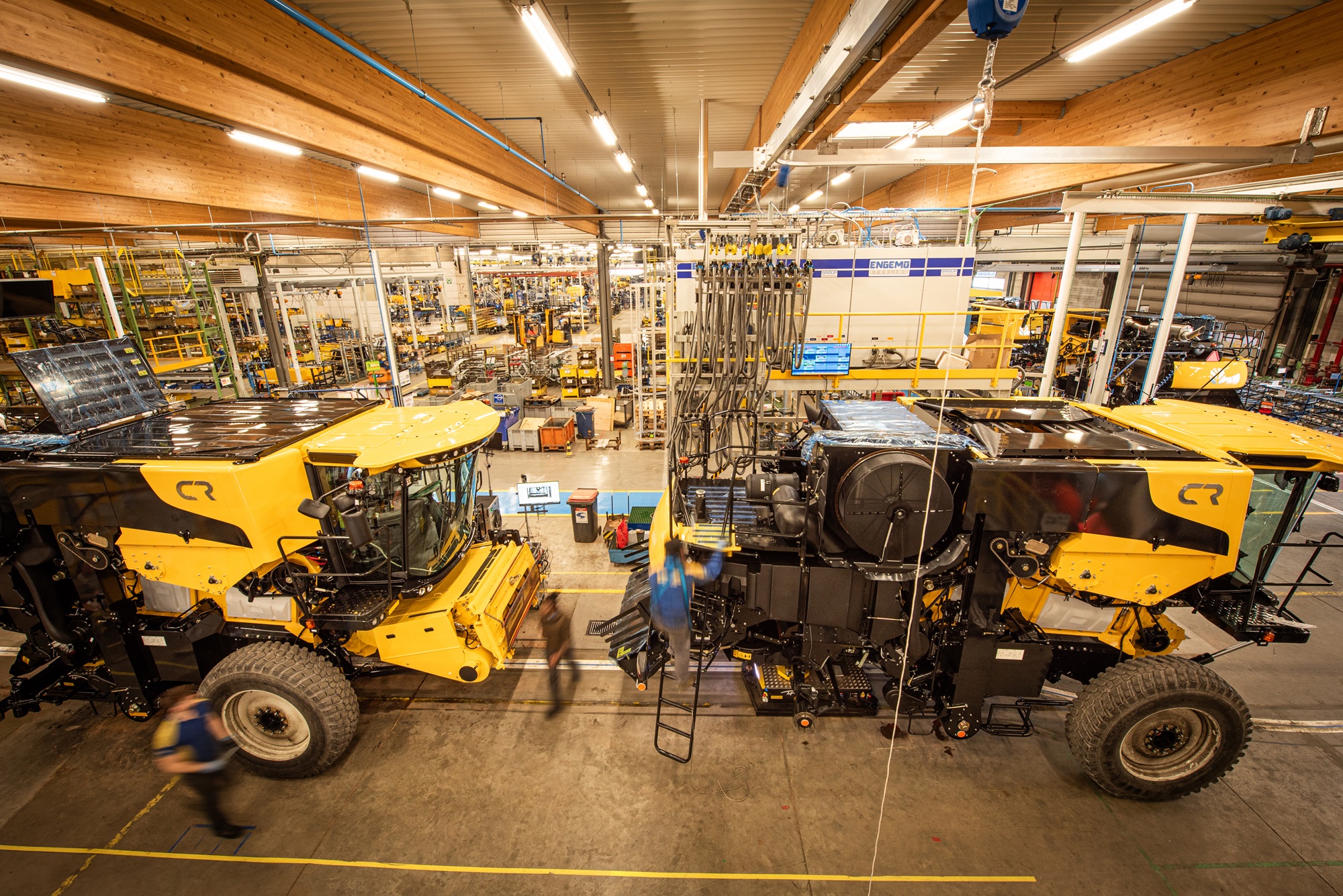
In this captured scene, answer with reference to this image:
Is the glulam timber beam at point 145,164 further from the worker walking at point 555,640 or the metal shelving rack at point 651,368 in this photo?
the worker walking at point 555,640

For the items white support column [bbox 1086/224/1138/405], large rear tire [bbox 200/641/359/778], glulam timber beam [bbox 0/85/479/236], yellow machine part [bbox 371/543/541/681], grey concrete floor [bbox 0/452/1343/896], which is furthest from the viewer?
white support column [bbox 1086/224/1138/405]

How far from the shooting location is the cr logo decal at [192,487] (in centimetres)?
379

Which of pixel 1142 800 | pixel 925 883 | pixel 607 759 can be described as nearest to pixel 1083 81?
pixel 1142 800

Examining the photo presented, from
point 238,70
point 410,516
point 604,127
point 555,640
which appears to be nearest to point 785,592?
point 555,640

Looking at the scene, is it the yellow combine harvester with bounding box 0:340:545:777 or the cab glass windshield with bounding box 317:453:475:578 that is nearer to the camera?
the yellow combine harvester with bounding box 0:340:545:777

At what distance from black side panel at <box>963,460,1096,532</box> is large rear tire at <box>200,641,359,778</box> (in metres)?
5.61

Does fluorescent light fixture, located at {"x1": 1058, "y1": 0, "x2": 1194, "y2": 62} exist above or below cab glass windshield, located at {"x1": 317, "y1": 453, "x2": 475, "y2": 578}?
above

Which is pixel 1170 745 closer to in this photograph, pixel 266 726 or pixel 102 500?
pixel 266 726

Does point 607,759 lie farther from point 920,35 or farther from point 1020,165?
point 1020,165

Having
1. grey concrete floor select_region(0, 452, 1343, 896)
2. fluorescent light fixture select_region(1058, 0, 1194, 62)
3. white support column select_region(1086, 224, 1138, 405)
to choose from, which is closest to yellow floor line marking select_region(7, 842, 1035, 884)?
grey concrete floor select_region(0, 452, 1343, 896)

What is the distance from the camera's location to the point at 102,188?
26.6ft

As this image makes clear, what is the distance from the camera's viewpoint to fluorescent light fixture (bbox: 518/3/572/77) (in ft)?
15.3

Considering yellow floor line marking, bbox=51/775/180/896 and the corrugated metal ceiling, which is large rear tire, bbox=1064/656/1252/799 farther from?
yellow floor line marking, bbox=51/775/180/896

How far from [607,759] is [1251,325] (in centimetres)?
2638
